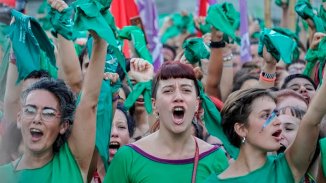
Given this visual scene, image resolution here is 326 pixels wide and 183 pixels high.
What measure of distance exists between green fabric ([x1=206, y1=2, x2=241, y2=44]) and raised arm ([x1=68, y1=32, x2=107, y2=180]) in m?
2.28

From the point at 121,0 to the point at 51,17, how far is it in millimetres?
2847

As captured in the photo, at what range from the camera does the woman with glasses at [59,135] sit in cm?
513

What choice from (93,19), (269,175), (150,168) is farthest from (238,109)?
(93,19)

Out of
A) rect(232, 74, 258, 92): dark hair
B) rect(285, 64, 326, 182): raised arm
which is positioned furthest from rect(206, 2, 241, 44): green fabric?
rect(285, 64, 326, 182): raised arm

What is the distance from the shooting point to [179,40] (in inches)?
474

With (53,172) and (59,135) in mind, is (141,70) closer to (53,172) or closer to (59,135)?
(59,135)

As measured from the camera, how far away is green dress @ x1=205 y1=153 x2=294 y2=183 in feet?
16.4

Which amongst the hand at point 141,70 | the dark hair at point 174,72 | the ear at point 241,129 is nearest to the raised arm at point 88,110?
the dark hair at point 174,72

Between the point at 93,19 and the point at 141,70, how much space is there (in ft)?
5.59

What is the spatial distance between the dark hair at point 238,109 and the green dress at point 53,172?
2.69 ft

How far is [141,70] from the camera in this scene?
680 cm

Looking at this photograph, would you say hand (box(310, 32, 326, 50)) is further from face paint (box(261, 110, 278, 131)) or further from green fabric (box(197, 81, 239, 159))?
face paint (box(261, 110, 278, 131))

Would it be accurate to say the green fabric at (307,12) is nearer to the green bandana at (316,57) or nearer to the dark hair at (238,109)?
the green bandana at (316,57)

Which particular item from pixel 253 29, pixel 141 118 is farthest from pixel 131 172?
pixel 253 29
